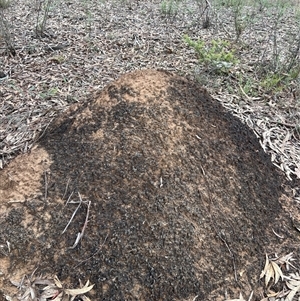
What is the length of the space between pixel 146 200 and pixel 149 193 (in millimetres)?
44

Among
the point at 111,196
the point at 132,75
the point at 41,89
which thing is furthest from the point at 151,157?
the point at 41,89

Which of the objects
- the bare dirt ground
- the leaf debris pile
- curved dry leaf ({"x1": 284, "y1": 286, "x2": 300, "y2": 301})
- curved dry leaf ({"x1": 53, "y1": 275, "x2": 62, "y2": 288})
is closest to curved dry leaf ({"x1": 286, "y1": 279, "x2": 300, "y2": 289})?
curved dry leaf ({"x1": 284, "y1": 286, "x2": 300, "y2": 301})

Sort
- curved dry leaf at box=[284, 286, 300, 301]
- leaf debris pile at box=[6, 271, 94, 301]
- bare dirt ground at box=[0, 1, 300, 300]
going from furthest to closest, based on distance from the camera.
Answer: curved dry leaf at box=[284, 286, 300, 301] < bare dirt ground at box=[0, 1, 300, 300] < leaf debris pile at box=[6, 271, 94, 301]

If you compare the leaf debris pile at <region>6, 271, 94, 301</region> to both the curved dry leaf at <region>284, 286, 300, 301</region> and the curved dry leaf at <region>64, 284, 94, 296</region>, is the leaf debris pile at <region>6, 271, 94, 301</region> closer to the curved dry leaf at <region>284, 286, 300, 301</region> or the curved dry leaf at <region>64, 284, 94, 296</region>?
the curved dry leaf at <region>64, 284, 94, 296</region>

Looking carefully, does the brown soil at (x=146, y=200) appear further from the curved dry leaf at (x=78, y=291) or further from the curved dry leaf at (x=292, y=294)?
the curved dry leaf at (x=292, y=294)

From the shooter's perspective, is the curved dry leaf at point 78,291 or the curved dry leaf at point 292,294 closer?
the curved dry leaf at point 78,291

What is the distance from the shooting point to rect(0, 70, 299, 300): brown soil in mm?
1752

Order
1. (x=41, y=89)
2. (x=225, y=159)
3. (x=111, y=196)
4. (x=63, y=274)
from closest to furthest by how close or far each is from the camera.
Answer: (x=63, y=274), (x=111, y=196), (x=225, y=159), (x=41, y=89)

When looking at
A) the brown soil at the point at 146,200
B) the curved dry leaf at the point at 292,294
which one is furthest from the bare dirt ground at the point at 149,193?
the curved dry leaf at the point at 292,294

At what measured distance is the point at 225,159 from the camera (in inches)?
86.9

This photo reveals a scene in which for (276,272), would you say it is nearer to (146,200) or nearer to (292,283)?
(292,283)

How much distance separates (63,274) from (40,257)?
0.46ft

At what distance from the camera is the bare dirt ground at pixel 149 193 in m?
1.76

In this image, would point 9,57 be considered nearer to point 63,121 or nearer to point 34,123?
point 34,123
